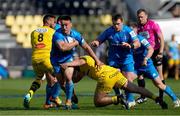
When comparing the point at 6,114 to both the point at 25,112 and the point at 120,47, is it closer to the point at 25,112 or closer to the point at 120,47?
the point at 25,112

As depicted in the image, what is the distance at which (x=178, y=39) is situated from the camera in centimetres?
3281

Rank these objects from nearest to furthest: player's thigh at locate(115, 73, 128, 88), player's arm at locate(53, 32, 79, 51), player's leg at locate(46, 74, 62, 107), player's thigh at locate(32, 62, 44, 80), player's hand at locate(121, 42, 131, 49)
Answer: player's thigh at locate(115, 73, 128, 88) → player's arm at locate(53, 32, 79, 51) → player's hand at locate(121, 42, 131, 49) → player's leg at locate(46, 74, 62, 107) → player's thigh at locate(32, 62, 44, 80)

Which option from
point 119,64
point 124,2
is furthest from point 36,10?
point 119,64

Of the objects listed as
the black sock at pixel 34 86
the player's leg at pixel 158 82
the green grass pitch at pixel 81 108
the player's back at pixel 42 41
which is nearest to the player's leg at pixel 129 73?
the green grass pitch at pixel 81 108

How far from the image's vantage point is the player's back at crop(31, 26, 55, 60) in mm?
16531

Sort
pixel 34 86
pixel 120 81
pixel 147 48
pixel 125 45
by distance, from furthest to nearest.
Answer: pixel 34 86
pixel 147 48
pixel 125 45
pixel 120 81

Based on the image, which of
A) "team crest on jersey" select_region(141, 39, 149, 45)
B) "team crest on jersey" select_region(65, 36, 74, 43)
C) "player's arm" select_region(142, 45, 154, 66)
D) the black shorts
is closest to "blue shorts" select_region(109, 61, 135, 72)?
"player's arm" select_region(142, 45, 154, 66)

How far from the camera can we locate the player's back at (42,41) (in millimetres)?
16531

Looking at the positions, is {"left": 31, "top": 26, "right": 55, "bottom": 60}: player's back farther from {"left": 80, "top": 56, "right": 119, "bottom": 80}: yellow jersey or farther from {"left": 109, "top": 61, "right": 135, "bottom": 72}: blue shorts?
{"left": 80, "top": 56, "right": 119, "bottom": 80}: yellow jersey

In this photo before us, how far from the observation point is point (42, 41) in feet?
54.6

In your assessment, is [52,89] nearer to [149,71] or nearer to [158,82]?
[149,71]

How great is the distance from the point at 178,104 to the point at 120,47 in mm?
1710

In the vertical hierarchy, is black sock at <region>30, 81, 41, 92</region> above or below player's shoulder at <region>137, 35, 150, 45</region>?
below

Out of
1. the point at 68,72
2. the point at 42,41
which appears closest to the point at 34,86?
the point at 42,41
